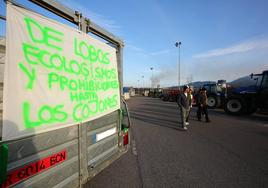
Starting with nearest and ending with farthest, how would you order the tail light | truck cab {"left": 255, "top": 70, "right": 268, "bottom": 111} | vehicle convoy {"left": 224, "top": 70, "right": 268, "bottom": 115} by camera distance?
the tail light, truck cab {"left": 255, "top": 70, "right": 268, "bottom": 111}, vehicle convoy {"left": 224, "top": 70, "right": 268, "bottom": 115}

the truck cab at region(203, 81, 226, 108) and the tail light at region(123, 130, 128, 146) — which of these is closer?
the tail light at region(123, 130, 128, 146)

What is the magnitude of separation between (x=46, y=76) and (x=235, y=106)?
12644 millimetres

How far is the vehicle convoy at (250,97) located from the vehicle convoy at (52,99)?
35.9ft

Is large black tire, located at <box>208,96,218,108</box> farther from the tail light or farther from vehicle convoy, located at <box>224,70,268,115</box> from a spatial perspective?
the tail light

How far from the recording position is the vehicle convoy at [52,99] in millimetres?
1516

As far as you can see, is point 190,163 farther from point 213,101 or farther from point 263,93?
point 213,101

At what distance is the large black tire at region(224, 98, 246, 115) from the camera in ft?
37.8

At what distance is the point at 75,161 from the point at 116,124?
1.13 m

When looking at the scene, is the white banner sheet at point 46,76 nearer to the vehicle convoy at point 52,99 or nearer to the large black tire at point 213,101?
the vehicle convoy at point 52,99

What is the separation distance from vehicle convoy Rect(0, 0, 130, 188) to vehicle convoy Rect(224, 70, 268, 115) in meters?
10.9

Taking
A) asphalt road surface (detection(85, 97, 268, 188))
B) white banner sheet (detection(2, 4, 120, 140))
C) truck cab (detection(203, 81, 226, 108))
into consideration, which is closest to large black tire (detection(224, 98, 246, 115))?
truck cab (detection(203, 81, 226, 108))

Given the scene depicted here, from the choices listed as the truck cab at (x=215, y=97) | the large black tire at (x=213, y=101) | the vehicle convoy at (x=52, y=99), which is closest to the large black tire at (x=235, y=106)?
the truck cab at (x=215, y=97)

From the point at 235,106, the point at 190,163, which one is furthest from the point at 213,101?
the point at 190,163

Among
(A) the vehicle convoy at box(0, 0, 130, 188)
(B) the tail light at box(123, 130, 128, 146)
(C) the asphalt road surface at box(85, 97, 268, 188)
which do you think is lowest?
(C) the asphalt road surface at box(85, 97, 268, 188)
